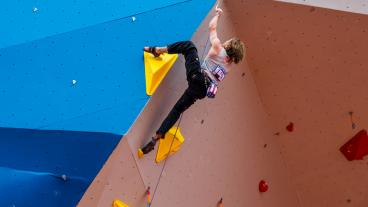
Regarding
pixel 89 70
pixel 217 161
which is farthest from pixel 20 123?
pixel 217 161

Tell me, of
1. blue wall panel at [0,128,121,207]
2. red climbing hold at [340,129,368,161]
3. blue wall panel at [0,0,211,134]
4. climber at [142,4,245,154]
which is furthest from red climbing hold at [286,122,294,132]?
blue wall panel at [0,128,121,207]

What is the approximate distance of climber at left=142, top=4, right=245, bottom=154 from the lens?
10.6 feet

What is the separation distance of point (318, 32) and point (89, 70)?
1561 mm

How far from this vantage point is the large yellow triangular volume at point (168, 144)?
3527 mm

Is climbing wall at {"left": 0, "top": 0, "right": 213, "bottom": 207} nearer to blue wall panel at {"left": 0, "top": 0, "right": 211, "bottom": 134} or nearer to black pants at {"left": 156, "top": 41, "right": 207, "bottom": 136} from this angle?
blue wall panel at {"left": 0, "top": 0, "right": 211, "bottom": 134}

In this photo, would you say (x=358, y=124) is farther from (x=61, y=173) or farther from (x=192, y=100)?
(x=61, y=173)

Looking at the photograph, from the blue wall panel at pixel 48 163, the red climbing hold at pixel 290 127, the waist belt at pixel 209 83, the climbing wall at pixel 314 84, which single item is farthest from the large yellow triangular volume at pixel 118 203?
the red climbing hold at pixel 290 127

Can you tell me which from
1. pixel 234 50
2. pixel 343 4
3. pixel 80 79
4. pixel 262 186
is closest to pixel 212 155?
pixel 262 186

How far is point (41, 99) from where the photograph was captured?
324cm

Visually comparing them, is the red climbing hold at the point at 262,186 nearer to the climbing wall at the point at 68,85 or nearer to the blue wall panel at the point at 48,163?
the climbing wall at the point at 68,85

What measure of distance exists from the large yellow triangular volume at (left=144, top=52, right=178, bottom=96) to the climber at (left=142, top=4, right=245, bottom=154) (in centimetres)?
6

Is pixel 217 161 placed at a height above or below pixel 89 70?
below

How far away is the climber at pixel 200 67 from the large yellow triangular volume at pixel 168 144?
0.17 meters

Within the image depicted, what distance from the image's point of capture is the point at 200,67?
3.23 m
